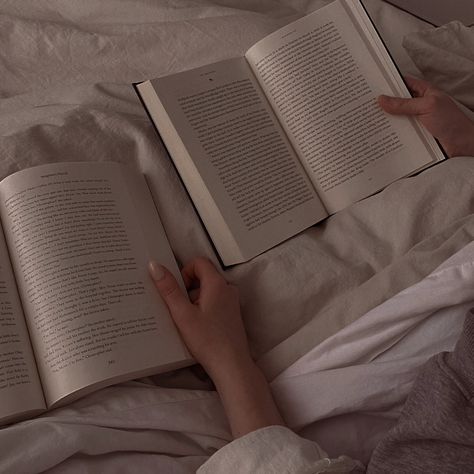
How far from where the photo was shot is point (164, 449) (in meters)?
0.66

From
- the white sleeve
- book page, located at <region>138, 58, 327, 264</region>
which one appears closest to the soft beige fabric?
book page, located at <region>138, 58, 327, 264</region>

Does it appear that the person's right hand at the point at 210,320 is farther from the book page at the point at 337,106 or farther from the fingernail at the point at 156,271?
the book page at the point at 337,106

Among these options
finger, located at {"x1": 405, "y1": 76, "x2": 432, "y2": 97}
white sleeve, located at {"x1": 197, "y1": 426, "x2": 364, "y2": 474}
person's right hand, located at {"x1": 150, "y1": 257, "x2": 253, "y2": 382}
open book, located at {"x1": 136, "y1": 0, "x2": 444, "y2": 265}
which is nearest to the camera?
white sleeve, located at {"x1": 197, "y1": 426, "x2": 364, "y2": 474}

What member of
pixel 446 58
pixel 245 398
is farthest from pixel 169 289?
pixel 446 58

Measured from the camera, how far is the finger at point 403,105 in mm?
858

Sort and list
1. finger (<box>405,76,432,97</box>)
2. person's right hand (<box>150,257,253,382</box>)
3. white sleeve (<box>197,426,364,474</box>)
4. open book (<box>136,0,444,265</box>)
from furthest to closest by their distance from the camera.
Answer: finger (<box>405,76,432,97</box>) → open book (<box>136,0,444,265</box>) → person's right hand (<box>150,257,253,382</box>) → white sleeve (<box>197,426,364,474</box>)

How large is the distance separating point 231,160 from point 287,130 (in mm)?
105

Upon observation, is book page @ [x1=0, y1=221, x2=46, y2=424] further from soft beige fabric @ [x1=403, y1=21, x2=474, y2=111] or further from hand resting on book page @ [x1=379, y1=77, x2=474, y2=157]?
soft beige fabric @ [x1=403, y1=21, x2=474, y2=111]

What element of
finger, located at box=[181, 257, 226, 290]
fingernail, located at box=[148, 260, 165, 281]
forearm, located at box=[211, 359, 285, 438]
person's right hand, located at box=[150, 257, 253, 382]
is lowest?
forearm, located at box=[211, 359, 285, 438]

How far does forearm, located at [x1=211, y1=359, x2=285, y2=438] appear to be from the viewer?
65cm

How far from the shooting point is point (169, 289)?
0.71 metres

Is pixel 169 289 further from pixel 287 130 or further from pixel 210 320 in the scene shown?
pixel 287 130

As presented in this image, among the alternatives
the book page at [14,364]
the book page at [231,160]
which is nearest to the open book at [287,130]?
the book page at [231,160]

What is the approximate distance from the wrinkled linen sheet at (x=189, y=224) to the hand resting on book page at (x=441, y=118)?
0.15 ft
